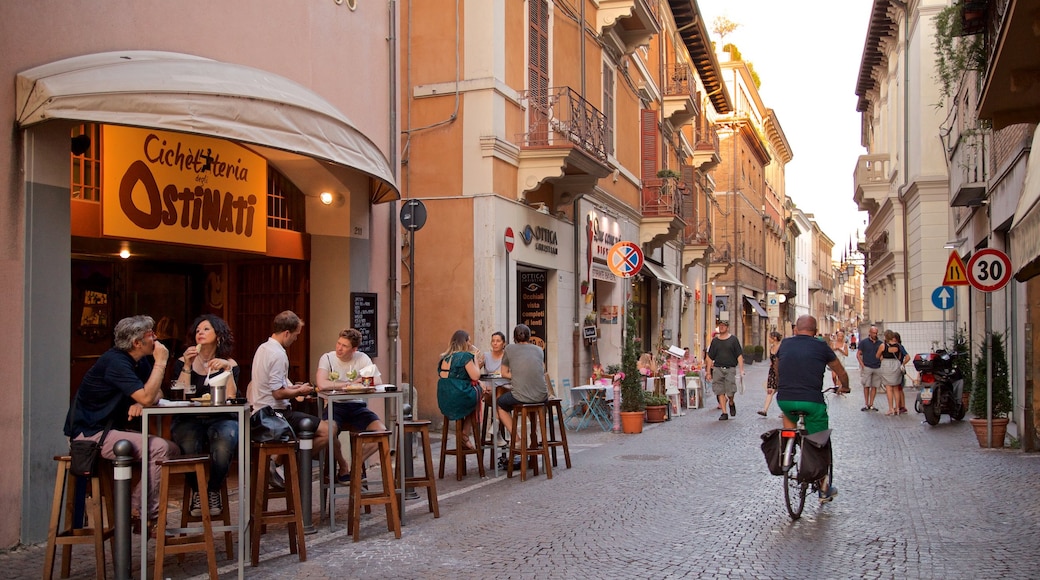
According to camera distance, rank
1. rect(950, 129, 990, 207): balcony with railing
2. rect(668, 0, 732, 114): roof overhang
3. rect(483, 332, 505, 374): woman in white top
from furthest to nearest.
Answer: rect(668, 0, 732, 114): roof overhang → rect(950, 129, 990, 207): balcony with railing → rect(483, 332, 505, 374): woman in white top

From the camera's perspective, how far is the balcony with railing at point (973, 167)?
55.1 feet

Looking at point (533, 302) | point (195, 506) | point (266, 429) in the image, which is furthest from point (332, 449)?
point (533, 302)

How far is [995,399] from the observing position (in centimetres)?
1381

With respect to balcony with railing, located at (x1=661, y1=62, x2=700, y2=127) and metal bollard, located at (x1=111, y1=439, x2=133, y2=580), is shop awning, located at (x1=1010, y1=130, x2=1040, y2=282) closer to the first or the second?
metal bollard, located at (x1=111, y1=439, x2=133, y2=580)

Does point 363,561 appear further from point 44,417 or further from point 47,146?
point 47,146

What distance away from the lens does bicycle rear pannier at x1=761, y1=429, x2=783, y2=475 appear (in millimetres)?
8711

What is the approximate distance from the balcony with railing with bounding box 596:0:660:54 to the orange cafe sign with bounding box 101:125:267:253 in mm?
13307

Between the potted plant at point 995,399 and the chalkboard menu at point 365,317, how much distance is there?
28.3 ft

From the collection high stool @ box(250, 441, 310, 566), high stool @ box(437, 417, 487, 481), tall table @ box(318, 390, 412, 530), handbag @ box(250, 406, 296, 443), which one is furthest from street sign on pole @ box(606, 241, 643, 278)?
high stool @ box(250, 441, 310, 566)

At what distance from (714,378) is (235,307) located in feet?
32.8

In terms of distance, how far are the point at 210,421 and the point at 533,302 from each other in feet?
41.9

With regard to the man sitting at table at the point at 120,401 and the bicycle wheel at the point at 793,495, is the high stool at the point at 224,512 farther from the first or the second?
the bicycle wheel at the point at 793,495

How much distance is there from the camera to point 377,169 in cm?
1008

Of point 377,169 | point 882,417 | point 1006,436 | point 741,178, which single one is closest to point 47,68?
point 377,169
